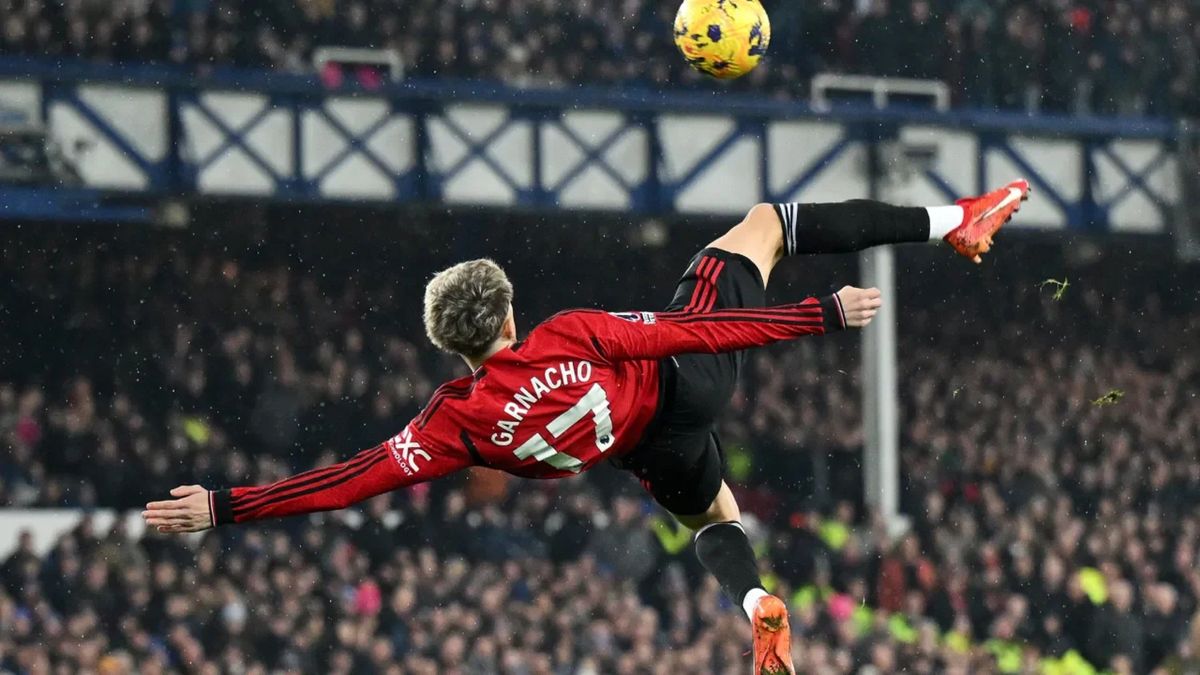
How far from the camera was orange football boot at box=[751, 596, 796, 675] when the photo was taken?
7.16 meters

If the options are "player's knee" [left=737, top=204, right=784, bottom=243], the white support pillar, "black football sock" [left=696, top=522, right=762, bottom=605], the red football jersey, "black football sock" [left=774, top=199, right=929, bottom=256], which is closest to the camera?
the red football jersey

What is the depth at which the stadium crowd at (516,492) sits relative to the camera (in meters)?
13.7

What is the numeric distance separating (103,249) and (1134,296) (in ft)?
37.8

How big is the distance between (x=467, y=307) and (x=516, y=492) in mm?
9790

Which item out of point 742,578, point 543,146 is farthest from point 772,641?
point 543,146

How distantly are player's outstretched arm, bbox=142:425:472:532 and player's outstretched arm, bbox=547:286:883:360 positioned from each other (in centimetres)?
78

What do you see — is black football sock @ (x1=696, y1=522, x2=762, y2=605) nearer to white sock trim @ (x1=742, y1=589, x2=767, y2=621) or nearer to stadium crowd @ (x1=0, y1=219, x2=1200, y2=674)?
white sock trim @ (x1=742, y1=589, x2=767, y2=621)

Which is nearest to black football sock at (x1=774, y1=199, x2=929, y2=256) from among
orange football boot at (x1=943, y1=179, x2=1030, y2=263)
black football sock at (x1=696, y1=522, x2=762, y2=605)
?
orange football boot at (x1=943, y1=179, x2=1030, y2=263)

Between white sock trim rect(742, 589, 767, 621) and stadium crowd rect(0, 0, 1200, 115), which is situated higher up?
stadium crowd rect(0, 0, 1200, 115)

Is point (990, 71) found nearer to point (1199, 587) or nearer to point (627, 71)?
point (627, 71)

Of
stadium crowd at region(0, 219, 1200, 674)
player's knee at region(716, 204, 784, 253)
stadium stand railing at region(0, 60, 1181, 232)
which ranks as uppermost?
stadium stand railing at region(0, 60, 1181, 232)

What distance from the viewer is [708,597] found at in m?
15.2

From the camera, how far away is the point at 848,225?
7.36 metres

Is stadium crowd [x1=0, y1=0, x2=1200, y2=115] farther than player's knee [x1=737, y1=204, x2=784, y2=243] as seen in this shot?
Yes
